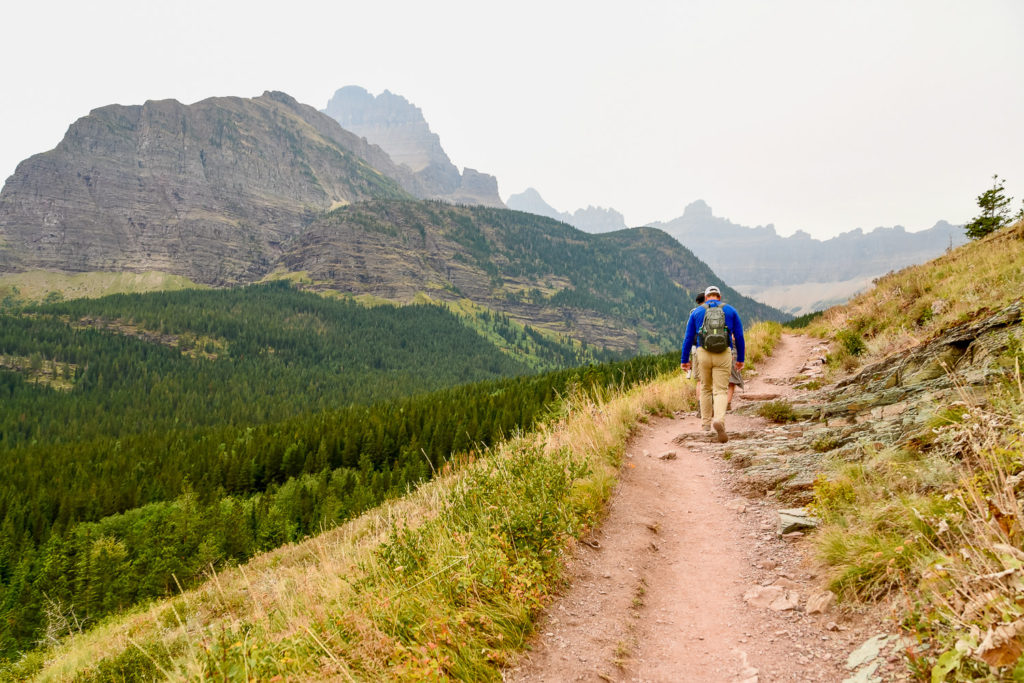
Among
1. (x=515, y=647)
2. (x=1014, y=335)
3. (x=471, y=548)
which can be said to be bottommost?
(x=515, y=647)

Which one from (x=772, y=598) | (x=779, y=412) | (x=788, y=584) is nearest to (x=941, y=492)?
(x=788, y=584)

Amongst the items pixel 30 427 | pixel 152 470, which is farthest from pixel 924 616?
pixel 30 427

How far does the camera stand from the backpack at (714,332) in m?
10.0

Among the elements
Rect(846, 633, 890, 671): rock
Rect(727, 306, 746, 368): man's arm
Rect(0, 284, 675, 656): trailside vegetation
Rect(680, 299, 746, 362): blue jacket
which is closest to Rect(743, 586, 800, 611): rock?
Rect(846, 633, 890, 671): rock

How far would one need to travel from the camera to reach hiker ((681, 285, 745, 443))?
10.1m

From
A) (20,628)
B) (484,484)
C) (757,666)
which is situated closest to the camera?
(757,666)

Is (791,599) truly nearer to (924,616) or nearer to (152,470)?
(924,616)

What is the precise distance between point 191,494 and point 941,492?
72.0 m

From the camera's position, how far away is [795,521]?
5.54 meters

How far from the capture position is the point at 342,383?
579 feet

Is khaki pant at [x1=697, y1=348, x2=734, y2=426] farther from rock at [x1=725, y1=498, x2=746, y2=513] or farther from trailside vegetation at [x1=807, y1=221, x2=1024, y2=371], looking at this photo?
trailside vegetation at [x1=807, y1=221, x2=1024, y2=371]

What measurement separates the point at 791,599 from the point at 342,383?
185835 millimetres

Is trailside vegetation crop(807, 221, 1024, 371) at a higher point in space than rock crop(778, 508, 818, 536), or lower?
higher

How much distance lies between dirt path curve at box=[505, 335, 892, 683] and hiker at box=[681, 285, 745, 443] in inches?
117
